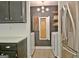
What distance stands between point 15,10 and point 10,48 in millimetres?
1475

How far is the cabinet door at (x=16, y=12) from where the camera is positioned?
3979mm

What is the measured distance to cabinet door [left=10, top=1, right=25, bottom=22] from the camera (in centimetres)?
398

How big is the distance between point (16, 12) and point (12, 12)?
0.33 feet

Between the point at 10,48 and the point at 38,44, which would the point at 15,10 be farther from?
the point at 38,44

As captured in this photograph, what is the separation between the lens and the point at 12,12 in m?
3.99

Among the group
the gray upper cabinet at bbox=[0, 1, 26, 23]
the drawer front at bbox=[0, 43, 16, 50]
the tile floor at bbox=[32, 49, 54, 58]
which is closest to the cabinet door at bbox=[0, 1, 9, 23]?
the gray upper cabinet at bbox=[0, 1, 26, 23]

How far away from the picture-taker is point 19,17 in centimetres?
399

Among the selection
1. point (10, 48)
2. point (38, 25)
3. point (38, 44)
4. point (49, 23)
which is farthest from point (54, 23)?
point (10, 48)

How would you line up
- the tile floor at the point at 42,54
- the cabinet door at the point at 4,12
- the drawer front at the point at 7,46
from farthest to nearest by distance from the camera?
the tile floor at the point at 42,54
the cabinet door at the point at 4,12
the drawer front at the point at 7,46

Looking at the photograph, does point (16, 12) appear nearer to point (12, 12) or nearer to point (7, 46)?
point (12, 12)

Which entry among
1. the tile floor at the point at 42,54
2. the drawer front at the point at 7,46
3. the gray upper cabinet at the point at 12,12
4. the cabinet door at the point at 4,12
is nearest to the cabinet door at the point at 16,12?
the gray upper cabinet at the point at 12,12

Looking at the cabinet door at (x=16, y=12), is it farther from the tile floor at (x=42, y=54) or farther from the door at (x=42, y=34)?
the door at (x=42, y=34)

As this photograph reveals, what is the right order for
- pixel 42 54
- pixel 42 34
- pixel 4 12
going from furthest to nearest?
pixel 42 34, pixel 42 54, pixel 4 12

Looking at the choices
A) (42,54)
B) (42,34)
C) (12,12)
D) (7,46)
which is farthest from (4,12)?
(42,34)
